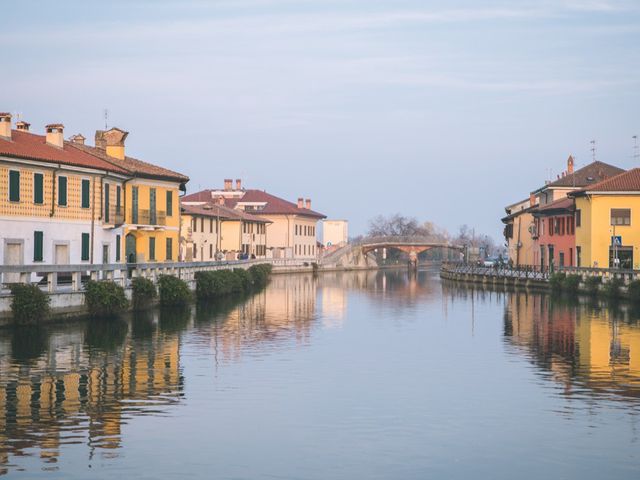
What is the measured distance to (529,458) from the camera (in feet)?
56.6

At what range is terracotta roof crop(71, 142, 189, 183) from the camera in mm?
59094

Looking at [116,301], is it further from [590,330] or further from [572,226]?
[572,226]

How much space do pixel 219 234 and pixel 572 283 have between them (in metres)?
34.2

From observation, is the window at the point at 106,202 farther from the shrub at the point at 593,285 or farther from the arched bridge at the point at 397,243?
the arched bridge at the point at 397,243

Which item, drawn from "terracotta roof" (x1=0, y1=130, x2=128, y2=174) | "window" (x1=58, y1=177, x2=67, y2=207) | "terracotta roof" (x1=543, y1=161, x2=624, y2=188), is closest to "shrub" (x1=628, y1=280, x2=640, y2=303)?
"terracotta roof" (x1=0, y1=130, x2=128, y2=174)

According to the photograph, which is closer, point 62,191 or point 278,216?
point 62,191

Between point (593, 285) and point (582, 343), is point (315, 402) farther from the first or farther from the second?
point (593, 285)

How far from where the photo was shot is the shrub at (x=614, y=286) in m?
61.1

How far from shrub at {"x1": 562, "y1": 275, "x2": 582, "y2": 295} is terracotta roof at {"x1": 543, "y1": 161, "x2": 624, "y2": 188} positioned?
29408 millimetres

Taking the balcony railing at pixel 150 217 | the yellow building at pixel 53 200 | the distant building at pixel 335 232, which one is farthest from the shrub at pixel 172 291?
the distant building at pixel 335 232


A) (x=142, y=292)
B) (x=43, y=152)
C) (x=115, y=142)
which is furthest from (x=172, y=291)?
(x=115, y=142)

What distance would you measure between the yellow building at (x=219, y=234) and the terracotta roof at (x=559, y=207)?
89.5 feet

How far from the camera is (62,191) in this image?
49.8 metres

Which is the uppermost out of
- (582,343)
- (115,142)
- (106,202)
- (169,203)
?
(115,142)
